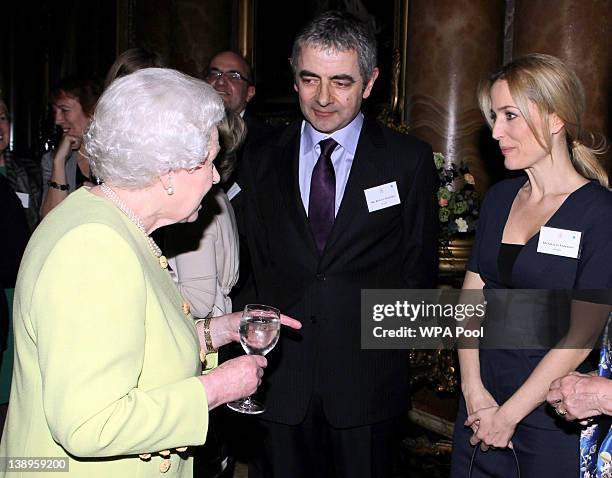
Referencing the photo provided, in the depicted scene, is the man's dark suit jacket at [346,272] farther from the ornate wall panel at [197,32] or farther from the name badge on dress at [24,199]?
the ornate wall panel at [197,32]

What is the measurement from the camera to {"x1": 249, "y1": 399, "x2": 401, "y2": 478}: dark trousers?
2.65 m

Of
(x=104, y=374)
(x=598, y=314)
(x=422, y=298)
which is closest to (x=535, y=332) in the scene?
(x=598, y=314)

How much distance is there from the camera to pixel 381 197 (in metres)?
2.69

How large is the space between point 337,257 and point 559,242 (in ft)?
2.50

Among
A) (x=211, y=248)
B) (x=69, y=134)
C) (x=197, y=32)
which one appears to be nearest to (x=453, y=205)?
(x=211, y=248)

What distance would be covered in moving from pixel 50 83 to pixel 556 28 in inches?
250

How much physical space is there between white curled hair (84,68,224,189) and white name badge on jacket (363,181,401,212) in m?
1.10

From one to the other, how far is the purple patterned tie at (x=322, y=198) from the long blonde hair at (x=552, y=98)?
0.71m

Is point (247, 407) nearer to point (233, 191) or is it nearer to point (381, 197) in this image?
point (381, 197)

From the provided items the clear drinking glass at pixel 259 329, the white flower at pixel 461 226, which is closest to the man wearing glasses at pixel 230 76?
the white flower at pixel 461 226

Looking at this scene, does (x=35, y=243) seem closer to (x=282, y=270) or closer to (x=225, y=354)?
(x=282, y=270)

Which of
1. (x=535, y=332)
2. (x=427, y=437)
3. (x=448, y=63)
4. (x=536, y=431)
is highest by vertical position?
(x=448, y=63)

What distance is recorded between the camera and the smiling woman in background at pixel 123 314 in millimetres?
1420

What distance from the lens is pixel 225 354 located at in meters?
2.98
